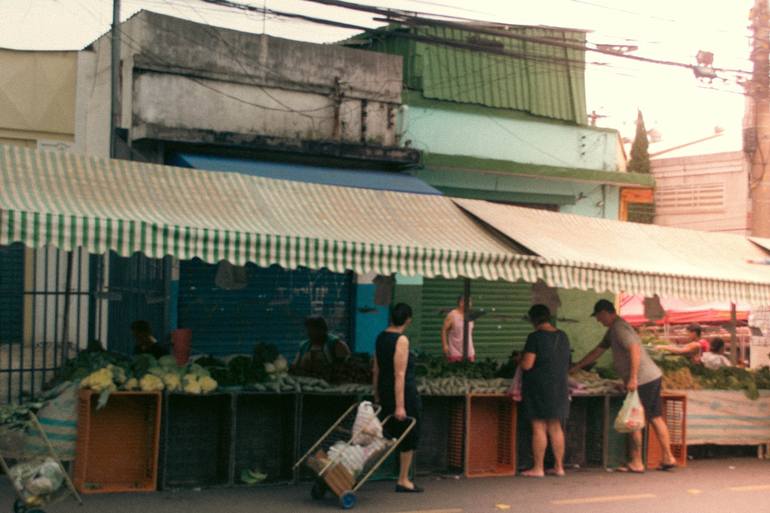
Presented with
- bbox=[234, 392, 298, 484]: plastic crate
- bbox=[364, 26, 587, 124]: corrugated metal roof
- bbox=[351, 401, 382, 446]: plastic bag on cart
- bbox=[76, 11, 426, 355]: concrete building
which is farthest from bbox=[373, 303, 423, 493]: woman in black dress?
bbox=[364, 26, 587, 124]: corrugated metal roof

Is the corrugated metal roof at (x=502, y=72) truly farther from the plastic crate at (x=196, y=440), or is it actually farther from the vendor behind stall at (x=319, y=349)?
the plastic crate at (x=196, y=440)

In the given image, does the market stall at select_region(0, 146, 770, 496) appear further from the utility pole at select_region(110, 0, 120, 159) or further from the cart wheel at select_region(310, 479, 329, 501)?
the utility pole at select_region(110, 0, 120, 159)

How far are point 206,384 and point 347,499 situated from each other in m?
1.64

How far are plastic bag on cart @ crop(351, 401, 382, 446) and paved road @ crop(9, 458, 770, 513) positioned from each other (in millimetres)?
593

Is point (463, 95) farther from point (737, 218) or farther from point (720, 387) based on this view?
point (737, 218)

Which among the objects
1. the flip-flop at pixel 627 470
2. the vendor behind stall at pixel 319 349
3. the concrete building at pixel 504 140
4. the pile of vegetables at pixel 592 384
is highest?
the concrete building at pixel 504 140

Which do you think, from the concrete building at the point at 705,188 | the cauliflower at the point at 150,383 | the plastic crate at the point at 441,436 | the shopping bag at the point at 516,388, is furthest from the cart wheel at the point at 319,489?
the concrete building at the point at 705,188

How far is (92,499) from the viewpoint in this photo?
899 centimetres

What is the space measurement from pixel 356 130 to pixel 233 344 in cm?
416

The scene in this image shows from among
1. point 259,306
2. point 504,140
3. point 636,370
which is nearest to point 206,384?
point 636,370

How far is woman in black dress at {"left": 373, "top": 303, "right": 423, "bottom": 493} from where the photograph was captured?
9.46 m

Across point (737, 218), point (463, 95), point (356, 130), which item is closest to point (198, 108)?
point (356, 130)

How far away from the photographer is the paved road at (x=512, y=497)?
8.98 metres

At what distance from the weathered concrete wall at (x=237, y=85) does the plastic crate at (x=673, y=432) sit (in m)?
7.18
